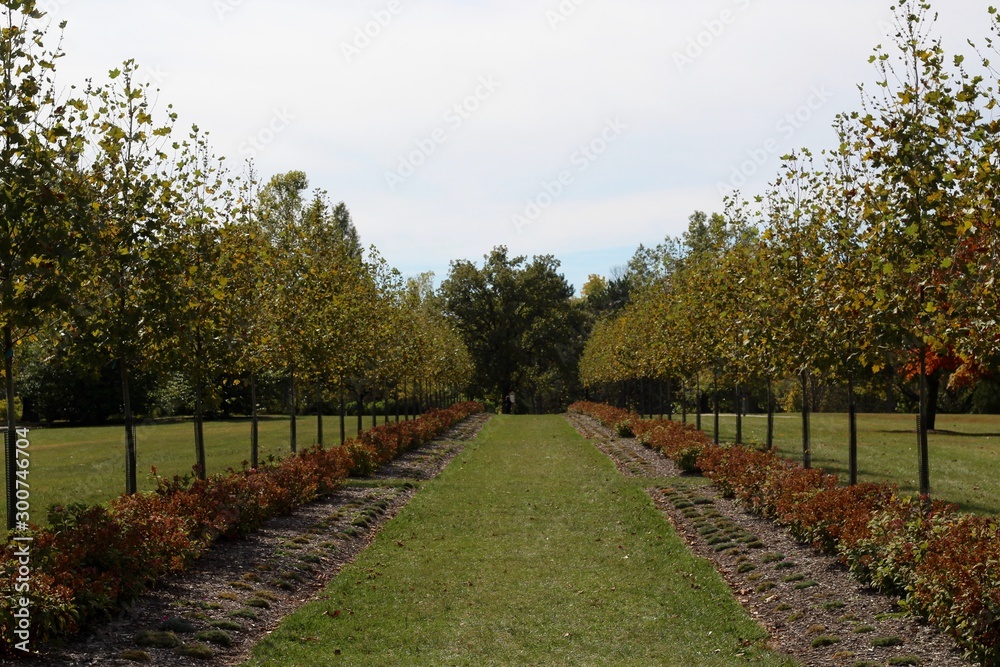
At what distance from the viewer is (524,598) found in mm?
10547

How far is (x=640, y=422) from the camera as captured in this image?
33.5 metres

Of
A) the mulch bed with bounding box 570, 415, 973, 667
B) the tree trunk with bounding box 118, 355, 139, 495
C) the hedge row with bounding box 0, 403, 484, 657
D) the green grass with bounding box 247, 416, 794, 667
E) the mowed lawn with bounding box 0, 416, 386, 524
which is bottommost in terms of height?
the mowed lawn with bounding box 0, 416, 386, 524

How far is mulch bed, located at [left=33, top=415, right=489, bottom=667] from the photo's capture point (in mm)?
7843

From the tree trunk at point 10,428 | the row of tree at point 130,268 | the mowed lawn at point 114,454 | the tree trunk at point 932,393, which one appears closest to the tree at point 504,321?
the mowed lawn at point 114,454

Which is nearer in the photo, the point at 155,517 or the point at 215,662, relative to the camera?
the point at 215,662

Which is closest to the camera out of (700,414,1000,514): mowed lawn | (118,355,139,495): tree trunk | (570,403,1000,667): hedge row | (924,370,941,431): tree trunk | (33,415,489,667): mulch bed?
(570,403,1000,667): hedge row

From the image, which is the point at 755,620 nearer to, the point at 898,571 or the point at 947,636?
the point at 898,571

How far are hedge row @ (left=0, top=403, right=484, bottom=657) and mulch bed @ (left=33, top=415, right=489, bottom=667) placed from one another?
215 millimetres

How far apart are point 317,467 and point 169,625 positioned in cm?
919

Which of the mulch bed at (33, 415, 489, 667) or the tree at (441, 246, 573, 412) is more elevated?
the tree at (441, 246, 573, 412)

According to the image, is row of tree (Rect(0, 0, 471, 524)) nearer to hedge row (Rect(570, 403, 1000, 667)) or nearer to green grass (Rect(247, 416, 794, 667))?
green grass (Rect(247, 416, 794, 667))

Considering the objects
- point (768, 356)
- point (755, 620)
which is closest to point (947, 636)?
point (755, 620)

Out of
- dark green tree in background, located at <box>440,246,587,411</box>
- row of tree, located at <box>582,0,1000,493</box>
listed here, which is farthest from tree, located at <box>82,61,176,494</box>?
dark green tree in background, located at <box>440,246,587,411</box>

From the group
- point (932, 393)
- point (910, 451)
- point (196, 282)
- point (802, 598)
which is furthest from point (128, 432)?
point (932, 393)
